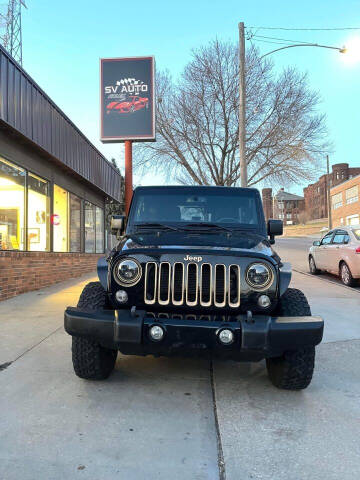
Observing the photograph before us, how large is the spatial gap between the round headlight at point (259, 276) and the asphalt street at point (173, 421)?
97 cm

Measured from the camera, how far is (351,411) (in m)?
3.08

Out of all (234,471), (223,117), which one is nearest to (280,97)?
(223,117)

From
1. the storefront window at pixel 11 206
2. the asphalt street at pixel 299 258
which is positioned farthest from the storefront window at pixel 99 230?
the asphalt street at pixel 299 258

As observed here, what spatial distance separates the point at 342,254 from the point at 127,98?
9448 mm

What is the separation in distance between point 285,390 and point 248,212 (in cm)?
187

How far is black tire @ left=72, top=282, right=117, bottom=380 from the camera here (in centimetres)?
335

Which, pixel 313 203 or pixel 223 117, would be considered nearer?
pixel 223 117

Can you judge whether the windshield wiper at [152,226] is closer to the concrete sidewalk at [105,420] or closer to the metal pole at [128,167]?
the concrete sidewalk at [105,420]

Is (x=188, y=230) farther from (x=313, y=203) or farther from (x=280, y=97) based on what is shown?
(x=313, y=203)

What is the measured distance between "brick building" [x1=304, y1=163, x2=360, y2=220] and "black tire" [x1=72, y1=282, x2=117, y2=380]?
76315 millimetres

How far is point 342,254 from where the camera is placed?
33.8 ft

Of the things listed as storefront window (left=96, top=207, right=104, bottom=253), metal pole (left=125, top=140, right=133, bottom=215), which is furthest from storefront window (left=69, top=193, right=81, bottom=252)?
storefront window (left=96, top=207, right=104, bottom=253)

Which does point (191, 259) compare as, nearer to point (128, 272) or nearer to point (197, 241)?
point (197, 241)

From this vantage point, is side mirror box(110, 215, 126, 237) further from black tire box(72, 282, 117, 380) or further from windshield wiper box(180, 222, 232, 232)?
black tire box(72, 282, 117, 380)
